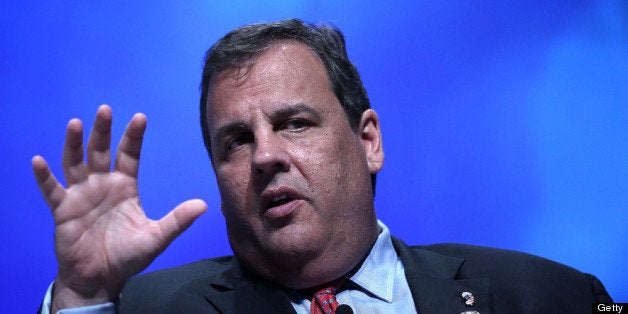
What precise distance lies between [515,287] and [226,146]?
45.4 inches

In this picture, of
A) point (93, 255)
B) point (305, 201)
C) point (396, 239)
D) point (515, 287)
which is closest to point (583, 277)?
point (515, 287)

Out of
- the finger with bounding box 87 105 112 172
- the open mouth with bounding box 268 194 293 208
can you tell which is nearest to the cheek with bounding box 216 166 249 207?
the open mouth with bounding box 268 194 293 208

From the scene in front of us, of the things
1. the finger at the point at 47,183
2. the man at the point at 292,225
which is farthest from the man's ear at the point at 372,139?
the finger at the point at 47,183

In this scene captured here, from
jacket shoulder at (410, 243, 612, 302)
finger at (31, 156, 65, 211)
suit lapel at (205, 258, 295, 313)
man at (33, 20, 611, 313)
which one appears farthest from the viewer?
jacket shoulder at (410, 243, 612, 302)

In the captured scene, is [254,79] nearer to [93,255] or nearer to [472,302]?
[93,255]

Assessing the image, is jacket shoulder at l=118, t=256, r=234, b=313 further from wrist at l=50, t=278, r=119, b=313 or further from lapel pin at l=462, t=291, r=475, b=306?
lapel pin at l=462, t=291, r=475, b=306

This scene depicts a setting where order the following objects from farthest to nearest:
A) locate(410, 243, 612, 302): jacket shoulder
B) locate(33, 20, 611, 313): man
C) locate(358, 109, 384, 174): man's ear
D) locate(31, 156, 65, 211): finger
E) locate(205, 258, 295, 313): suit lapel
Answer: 1. locate(358, 109, 384, 174): man's ear
2. locate(410, 243, 612, 302): jacket shoulder
3. locate(205, 258, 295, 313): suit lapel
4. locate(33, 20, 611, 313): man
5. locate(31, 156, 65, 211): finger

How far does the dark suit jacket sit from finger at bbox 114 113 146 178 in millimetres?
590

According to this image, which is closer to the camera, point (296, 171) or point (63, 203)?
point (63, 203)

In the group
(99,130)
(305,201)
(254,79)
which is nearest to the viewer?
(99,130)

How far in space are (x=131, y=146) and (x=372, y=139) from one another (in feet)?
3.33

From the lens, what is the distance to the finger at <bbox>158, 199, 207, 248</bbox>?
1.82 metres

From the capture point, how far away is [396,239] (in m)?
2.59

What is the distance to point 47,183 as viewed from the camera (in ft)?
5.82
